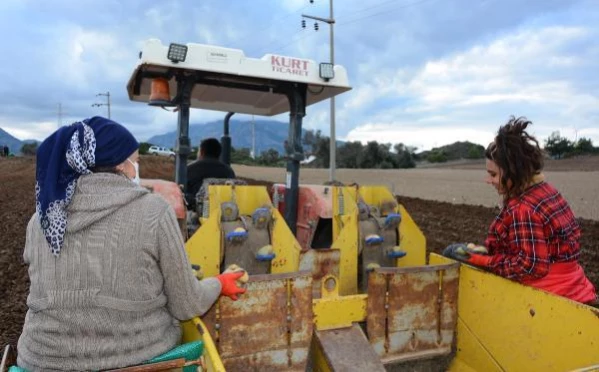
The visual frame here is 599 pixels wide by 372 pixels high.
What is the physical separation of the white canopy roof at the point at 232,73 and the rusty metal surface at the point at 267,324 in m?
1.67

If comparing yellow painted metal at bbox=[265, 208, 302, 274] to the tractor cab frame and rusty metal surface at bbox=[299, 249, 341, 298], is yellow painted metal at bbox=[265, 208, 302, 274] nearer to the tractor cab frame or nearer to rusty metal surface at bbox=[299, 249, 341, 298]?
rusty metal surface at bbox=[299, 249, 341, 298]

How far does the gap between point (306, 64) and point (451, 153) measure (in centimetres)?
5274

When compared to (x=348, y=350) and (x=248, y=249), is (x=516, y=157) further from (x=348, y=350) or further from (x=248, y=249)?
(x=248, y=249)

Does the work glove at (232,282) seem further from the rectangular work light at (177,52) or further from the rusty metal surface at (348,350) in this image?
the rectangular work light at (177,52)

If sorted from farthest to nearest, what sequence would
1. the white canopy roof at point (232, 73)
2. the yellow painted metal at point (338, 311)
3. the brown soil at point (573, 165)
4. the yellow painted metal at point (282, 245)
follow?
the brown soil at point (573, 165)
the white canopy roof at point (232, 73)
the yellow painted metal at point (282, 245)
the yellow painted metal at point (338, 311)

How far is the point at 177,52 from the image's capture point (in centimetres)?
347

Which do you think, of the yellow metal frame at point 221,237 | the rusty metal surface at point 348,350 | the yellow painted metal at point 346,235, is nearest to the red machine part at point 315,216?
the yellow painted metal at point 346,235

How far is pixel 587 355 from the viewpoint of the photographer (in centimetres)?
243

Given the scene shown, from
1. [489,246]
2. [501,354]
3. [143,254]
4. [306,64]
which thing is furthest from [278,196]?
[143,254]

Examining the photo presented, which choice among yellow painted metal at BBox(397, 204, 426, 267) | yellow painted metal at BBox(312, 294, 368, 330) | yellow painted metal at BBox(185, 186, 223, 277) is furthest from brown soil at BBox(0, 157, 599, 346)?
yellow painted metal at BBox(397, 204, 426, 267)

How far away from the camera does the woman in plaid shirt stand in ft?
9.21

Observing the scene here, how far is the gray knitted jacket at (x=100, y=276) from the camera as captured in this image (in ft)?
6.37

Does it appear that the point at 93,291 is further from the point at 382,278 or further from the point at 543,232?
the point at 543,232

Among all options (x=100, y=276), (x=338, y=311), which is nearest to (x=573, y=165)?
(x=338, y=311)
